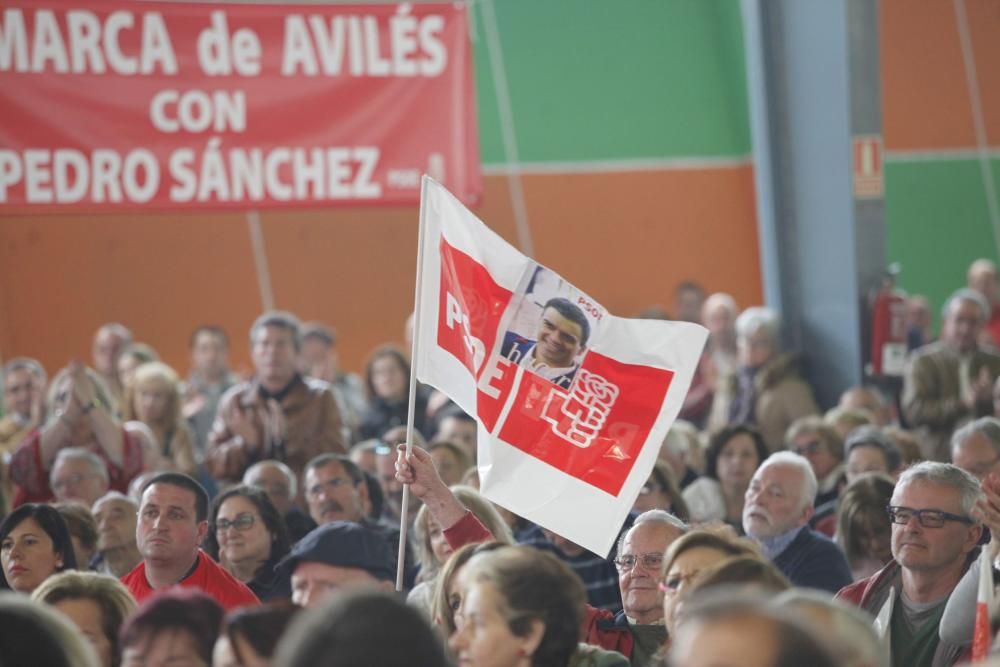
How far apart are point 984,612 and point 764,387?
6.37 metres

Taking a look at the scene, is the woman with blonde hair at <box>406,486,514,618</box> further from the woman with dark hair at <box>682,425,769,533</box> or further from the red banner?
the red banner

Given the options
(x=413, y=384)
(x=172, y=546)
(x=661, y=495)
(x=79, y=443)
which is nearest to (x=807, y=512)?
(x=661, y=495)

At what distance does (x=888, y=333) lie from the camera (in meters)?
10.5

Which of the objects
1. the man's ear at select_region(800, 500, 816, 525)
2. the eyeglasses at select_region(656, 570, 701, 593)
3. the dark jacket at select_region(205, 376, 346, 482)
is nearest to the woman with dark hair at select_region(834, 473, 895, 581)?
the man's ear at select_region(800, 500, 816, 525)

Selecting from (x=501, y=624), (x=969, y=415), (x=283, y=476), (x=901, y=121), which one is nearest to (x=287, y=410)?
(x=283, y=476)

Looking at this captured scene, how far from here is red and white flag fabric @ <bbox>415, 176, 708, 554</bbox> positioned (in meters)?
5.33

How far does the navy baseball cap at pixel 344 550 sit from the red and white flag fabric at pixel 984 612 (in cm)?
159

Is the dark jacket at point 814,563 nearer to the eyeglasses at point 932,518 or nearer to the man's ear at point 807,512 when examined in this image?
the man's ear at point 807,512

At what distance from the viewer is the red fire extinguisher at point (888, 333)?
→ 10.5 metres

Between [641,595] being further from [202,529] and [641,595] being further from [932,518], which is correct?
[202,529]

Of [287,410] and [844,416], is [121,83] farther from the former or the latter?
[844,416]

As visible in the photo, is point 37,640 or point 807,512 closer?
point 37,640

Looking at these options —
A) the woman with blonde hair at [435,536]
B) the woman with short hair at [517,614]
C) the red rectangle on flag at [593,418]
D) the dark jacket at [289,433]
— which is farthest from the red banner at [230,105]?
the woman with short hair at [517,614]

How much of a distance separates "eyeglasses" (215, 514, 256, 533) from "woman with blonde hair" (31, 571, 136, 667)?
1.73m
